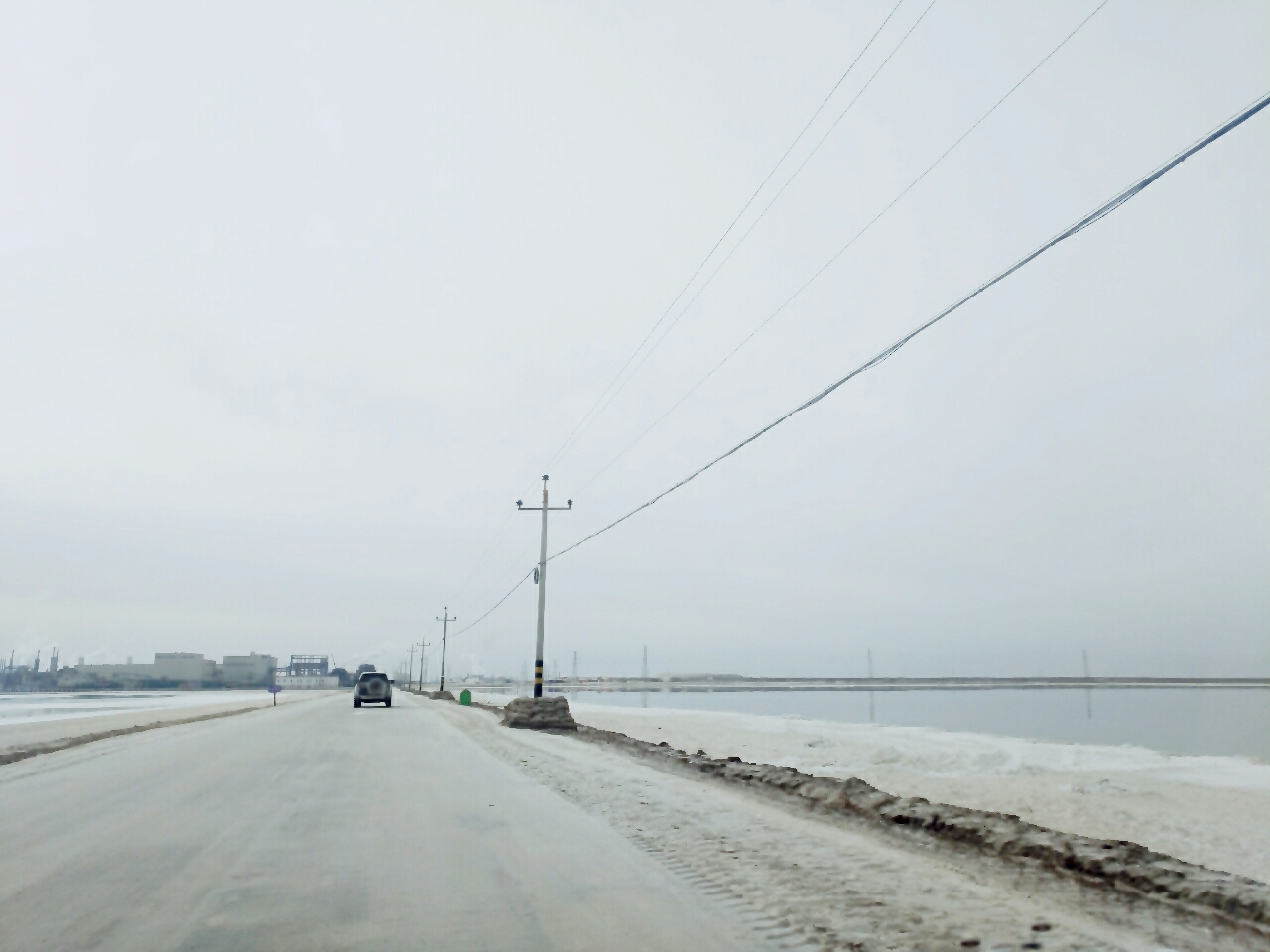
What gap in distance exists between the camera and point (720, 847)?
26.2ft

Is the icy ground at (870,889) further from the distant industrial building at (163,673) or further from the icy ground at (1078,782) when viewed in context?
the distant industrial building at (163,673)

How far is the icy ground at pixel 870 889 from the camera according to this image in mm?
5262

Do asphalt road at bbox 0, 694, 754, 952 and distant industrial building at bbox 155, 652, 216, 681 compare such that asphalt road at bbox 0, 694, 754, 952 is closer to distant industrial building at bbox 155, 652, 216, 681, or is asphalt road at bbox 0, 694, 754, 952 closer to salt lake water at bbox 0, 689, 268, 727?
salt lake water at bbox 0, 689, 268, 727

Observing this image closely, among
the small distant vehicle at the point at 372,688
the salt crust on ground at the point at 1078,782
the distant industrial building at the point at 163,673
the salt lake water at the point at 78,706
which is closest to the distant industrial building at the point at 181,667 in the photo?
the distant industrial building at the point at 163,673

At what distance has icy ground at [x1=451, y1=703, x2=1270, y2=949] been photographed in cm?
526

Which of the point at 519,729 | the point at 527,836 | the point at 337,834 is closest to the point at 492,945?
the point at 527,836

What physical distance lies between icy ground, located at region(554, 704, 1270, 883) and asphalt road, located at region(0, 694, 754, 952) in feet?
21.3

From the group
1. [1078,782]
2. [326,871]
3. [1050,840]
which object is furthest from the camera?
[1078,782]

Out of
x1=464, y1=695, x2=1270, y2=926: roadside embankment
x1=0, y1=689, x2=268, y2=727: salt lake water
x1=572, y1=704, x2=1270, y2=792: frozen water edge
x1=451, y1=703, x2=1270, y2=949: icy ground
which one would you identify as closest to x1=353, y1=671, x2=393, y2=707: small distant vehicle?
x1=0, y1=689, x2=268, y2=727: salt lake water

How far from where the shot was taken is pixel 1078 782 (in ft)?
53.4

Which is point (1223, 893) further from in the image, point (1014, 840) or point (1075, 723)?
point (1075, 723)

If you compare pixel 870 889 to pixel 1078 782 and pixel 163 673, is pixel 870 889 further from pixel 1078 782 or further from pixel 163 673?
pixel 163 673

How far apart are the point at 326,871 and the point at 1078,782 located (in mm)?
14833

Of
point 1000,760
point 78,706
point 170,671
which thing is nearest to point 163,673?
point 170,671
